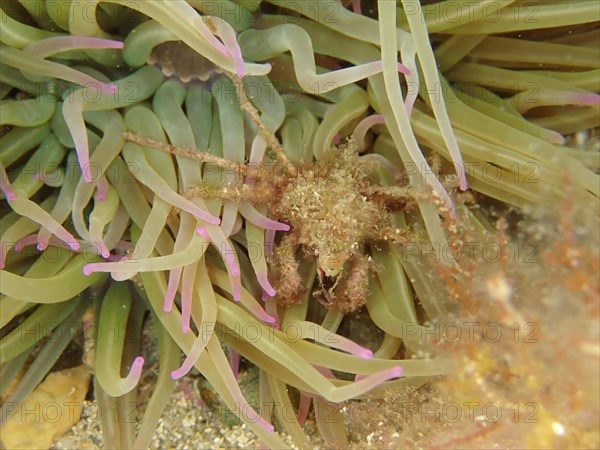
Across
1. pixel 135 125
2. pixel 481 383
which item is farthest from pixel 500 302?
pixel 135 125

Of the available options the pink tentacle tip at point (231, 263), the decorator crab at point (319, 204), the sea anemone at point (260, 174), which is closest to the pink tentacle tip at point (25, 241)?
the sea anemone at point (260, 174)

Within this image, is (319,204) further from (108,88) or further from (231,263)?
(108,88)

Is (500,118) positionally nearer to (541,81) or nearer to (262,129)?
(541,81)

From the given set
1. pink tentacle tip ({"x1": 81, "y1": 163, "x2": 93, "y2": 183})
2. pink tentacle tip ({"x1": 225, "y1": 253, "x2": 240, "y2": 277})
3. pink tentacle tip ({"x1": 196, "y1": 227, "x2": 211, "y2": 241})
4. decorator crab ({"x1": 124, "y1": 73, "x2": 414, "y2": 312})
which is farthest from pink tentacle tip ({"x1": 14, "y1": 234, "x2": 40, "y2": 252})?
pink tentacle tip ({"x1": 225, "y1": 253, "x2": 240, "y2": 277})

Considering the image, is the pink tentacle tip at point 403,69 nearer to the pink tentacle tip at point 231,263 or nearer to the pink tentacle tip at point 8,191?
the pink tentacle tip at point 231,263

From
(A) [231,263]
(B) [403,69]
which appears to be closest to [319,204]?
(A) [231,263]

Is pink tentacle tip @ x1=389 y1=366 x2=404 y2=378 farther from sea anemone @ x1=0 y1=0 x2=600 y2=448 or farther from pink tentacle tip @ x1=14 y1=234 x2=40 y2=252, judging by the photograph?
pink tentacle tip @ x1=14 y1=234 x2=40 y2=252
